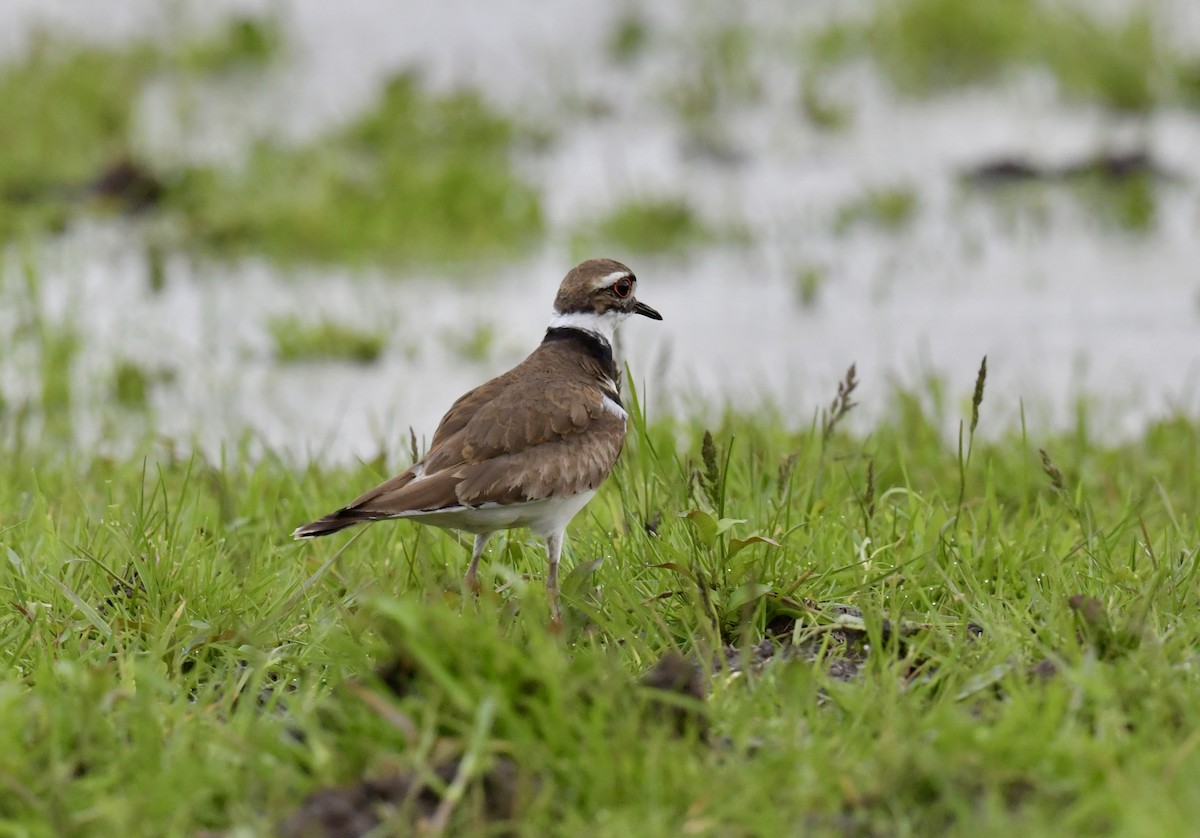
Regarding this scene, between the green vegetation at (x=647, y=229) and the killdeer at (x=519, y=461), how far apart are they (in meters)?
5.11

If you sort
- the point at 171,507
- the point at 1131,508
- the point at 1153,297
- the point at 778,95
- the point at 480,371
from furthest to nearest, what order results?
the point at 778,95, the point at 1153,297, the point at 480,371, the point at 171,507, the point at 1131,508

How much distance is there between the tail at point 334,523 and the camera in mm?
→ 4301

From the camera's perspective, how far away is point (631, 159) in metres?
11.8

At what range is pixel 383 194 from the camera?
35.6 feet

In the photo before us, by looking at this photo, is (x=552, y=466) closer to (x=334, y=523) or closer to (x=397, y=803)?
(x=334, y=523)

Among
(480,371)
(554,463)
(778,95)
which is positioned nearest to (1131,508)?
(554,463)

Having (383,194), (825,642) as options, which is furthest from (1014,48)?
(825,642)

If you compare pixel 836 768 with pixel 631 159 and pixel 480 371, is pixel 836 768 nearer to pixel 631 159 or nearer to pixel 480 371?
pixel 480 371

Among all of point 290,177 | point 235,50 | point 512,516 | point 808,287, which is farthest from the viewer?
point 235,50

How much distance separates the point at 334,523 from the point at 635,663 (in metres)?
0.87

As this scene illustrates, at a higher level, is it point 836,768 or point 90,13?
point 90,13

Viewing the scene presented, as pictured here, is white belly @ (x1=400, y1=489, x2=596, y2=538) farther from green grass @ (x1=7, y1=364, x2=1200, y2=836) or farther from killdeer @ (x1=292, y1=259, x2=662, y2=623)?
green grass @ (x1=7, y1=364, x2=1200, y2=836)

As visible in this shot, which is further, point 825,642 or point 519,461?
point 519,461

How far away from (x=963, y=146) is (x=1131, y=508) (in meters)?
7.01
